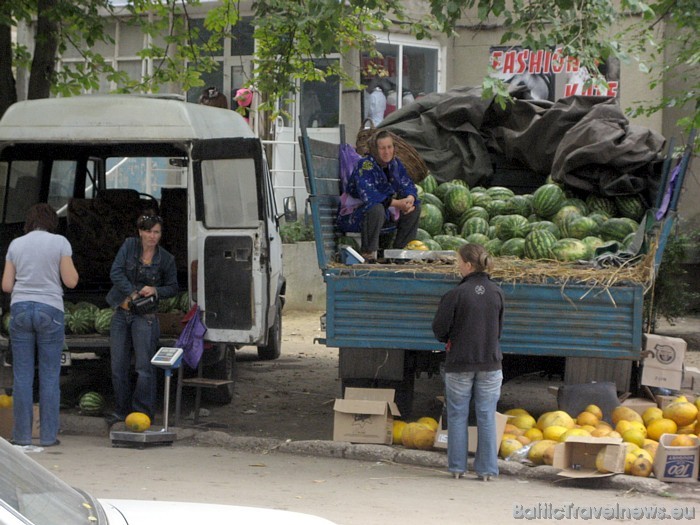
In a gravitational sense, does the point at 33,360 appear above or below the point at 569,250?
below

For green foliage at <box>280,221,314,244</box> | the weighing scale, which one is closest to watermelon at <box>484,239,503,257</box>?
the weighing scale

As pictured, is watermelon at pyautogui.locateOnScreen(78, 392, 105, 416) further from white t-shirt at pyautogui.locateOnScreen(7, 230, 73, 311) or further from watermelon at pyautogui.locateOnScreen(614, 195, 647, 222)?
watermelon at pyautogui.locateOnScreen(614, 195, 647, 222)

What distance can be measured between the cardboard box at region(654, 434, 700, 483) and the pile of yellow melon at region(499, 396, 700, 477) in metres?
0.08

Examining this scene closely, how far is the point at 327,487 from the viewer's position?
268 inches

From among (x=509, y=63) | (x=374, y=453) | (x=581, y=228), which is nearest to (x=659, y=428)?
(x=374, y=453)

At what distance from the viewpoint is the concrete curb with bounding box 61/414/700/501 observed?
683 centimetres

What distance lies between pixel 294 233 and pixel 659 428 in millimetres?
9829

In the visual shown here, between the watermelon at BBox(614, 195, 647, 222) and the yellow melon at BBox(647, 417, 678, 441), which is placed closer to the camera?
the yellow melon at BBox(647, 417, 678, 441)

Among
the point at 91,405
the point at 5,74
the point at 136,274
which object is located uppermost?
the point at 5,74

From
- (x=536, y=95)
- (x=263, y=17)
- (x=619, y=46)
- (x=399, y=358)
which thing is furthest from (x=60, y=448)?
(x=536, y=95)

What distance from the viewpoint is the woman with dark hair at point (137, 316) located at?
28.0 feet

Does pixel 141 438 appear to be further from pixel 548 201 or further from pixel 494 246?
pixel 548 201

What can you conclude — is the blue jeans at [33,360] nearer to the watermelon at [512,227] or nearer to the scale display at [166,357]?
the scale display at [166,357]

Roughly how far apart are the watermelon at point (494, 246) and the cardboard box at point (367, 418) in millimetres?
1784
